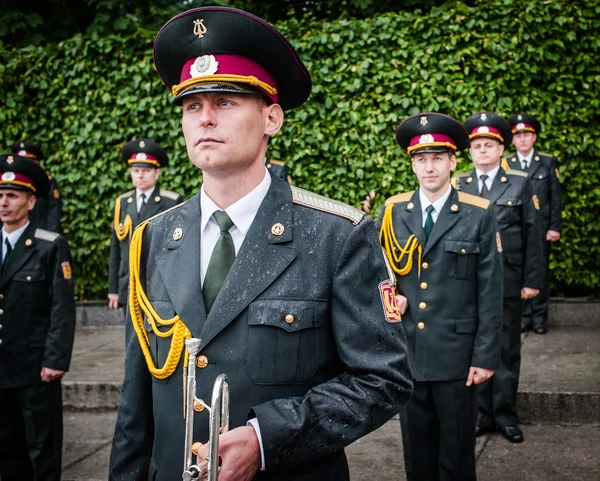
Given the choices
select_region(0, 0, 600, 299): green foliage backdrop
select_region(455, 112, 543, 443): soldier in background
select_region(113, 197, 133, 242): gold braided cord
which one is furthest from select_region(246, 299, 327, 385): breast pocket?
select_region(0, 0, 600, 299): green foliage backdrop

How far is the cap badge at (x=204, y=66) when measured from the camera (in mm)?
2193

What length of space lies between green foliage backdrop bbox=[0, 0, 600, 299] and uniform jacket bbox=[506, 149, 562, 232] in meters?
0.40

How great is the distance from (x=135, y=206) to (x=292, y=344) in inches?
251

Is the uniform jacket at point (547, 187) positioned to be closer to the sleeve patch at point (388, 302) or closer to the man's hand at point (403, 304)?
the man's hand at point (403, 304)

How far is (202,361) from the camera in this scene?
208 cm

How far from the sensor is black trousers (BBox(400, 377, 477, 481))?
435 centimetres

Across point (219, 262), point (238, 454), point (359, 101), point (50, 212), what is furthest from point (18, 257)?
point (359, 101)

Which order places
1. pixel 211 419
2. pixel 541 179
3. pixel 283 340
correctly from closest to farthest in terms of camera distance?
pixel 211 419
pixel 283 340
pixel 541 179

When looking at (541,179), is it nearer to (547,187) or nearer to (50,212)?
(547,187)

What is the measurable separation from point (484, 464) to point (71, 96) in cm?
737

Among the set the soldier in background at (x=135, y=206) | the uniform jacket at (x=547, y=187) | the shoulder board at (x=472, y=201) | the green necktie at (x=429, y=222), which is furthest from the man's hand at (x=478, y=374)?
the soldier in background at (x=135, y=206)

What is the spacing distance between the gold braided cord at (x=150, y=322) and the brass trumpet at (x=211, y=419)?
144 millimetres

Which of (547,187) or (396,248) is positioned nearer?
(396,248)

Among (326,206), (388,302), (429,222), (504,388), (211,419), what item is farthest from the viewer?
(504,388)
